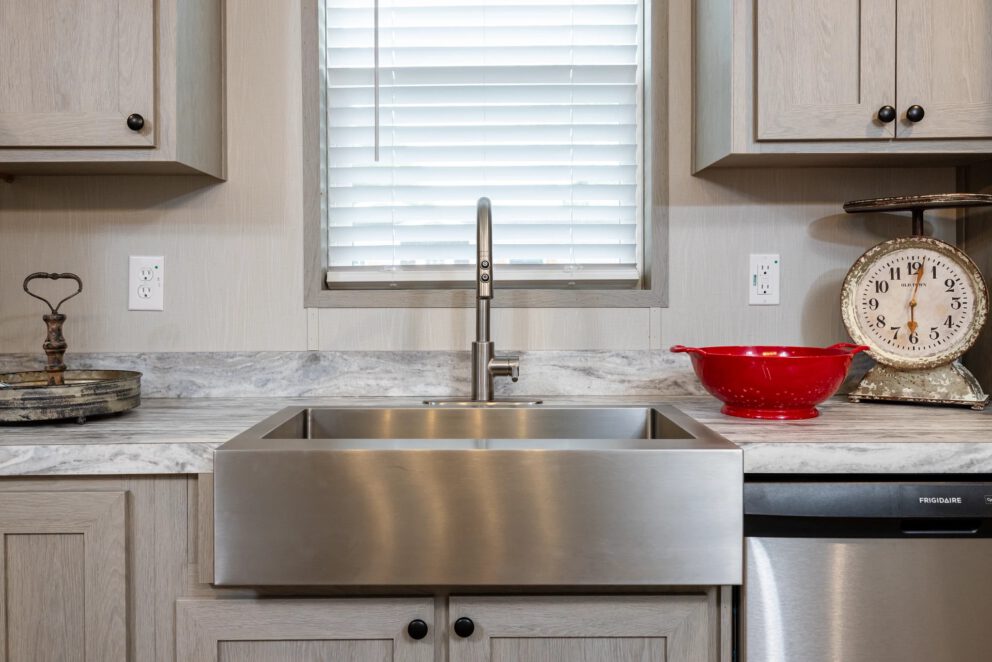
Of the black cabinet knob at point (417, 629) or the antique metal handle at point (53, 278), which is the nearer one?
the black cabinet knob at point (417, 629)

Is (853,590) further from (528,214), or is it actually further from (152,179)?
(152,179)

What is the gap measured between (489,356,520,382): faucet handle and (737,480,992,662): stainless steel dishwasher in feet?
1.88

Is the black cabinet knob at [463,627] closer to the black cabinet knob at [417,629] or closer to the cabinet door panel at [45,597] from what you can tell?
the black cabinet knob at [417,629]

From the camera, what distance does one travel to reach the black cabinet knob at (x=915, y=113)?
1357 millimetres

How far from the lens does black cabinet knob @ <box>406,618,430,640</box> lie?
3.37ft

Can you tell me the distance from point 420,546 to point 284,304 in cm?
86

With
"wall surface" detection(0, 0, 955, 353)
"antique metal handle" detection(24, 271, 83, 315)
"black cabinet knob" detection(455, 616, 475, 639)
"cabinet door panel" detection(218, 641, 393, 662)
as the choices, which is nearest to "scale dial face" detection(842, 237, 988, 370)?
"wall surface" detection(0, 0, 955, 353)

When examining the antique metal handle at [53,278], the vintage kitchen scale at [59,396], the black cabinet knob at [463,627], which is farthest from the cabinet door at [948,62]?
the antique metal handle at [53,278]

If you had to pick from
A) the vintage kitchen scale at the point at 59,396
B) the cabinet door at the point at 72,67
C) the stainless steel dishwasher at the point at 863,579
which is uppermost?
the cabinet door at the point at 72,67

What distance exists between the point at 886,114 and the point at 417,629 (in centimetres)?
124

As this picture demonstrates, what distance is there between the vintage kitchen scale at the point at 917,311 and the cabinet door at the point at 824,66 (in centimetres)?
24

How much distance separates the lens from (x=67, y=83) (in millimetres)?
1360

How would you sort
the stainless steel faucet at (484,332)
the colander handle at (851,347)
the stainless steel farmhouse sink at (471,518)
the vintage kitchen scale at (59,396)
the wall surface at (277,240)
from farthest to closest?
the wall surface at (277,240)
the stainless steel faucet at (484,332)
the colander handle at (851,347)
the vintage kitchen scale at (59,396)
the stainless steel farmhouse sink at (471,518)

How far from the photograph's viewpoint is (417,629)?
103 cm
